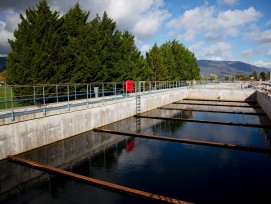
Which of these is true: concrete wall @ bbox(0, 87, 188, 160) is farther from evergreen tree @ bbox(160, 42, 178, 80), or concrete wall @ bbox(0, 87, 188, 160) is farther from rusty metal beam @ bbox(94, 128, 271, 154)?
evergreen tree @ bbox(160, 42, 178, 80)

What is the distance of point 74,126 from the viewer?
14.6 m

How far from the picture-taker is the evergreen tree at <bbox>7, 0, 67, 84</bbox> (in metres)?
17.3

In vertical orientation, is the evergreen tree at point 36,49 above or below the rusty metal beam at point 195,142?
above

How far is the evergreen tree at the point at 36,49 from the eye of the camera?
56.7 ft

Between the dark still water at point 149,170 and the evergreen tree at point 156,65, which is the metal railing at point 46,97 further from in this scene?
the evergreen tree at point 156,65

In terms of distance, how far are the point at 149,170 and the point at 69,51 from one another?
1360cm

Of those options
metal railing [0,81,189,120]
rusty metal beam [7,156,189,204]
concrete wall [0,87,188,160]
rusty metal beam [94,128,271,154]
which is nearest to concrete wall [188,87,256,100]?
metal railing [0,81,189,120]

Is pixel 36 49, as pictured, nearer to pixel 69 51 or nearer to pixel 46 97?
pixel 69 51

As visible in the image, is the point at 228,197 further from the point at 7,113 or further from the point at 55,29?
the point at 55,29

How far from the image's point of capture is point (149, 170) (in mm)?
9836

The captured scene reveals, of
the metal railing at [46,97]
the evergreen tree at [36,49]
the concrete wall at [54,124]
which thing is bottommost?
the concrete wall at [54,124]

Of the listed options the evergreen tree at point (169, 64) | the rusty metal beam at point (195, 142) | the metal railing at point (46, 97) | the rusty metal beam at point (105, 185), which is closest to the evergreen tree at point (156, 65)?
the evergreen tree at point (169, 64)

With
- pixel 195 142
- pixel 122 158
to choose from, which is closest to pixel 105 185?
pixel 122 158

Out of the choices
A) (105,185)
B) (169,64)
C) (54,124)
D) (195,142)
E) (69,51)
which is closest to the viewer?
(105,185)
